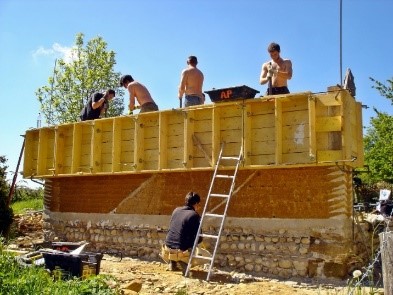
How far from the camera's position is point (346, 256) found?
26.3 feet

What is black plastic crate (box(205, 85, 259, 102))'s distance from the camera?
349 inches

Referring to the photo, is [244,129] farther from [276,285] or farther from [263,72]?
[276,285]

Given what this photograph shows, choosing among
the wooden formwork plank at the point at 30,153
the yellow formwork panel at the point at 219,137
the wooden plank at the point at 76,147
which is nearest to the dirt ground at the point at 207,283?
the yellow formwork panel at the point at 219,137

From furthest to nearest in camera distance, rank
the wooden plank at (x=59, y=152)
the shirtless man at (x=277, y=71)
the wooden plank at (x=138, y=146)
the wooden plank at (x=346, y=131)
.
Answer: the wooden plank at (x=59, y=152)
the wooden plank at (x=138, y=146)
the shirtless man at (x=277, y=71)
the wooden plank at (x=346, y=131)

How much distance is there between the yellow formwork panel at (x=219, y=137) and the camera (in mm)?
8078

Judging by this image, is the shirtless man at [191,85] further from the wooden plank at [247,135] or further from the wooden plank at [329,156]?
the wooden plank at [329,156]

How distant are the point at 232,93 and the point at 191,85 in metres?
1.54

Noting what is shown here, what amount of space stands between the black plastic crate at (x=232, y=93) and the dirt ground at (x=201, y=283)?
337 cm

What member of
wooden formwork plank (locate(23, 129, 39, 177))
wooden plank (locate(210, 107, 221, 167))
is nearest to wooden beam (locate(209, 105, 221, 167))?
wooden plank (locate(210, 107, 221, 167))

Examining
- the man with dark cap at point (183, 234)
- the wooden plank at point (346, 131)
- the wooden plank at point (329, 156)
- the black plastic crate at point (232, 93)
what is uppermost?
the black plastic crate at point (232, 93)

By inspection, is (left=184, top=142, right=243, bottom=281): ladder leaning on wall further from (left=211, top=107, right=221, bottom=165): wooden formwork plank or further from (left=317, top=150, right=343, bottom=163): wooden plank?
(left=317, top=150, right=343, bottom=163): wooden plank

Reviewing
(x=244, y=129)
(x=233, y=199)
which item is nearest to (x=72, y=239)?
(x=233, y=199)

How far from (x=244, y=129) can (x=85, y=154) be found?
488 centimetres

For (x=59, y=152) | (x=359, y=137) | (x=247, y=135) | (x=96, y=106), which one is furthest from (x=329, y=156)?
(x=59, y=152)
